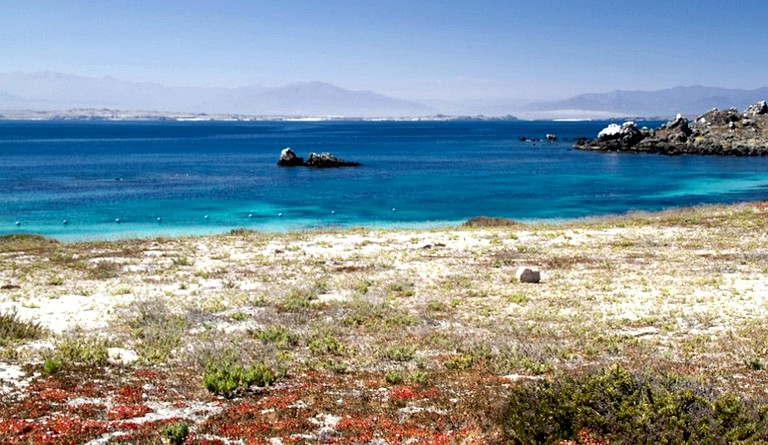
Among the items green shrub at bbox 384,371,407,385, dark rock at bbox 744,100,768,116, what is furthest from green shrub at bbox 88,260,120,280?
dark rock at bbox 744,100,768,116

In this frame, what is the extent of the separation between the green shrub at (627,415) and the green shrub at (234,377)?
5.54 metres

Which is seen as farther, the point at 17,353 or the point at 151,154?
the point at 151,154

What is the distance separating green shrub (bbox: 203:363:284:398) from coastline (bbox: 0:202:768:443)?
0.61ft

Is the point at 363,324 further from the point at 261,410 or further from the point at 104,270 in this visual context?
the point at 104,270

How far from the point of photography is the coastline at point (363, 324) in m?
13.0

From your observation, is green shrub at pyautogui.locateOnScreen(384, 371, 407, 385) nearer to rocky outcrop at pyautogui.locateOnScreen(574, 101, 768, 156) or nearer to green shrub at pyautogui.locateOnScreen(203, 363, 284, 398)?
green shrub at pyautogui.locateOnScreen(203, 363, 284, 398)

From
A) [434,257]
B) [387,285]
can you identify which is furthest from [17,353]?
[434,257]

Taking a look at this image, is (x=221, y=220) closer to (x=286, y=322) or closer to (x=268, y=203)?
(x=268, y=203)

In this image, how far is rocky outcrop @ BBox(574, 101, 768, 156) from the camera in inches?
5330

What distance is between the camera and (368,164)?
120250mm

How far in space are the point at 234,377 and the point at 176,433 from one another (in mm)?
3239

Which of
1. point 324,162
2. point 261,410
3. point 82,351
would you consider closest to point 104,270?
point 82,351

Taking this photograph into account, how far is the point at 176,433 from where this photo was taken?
35.9 ft

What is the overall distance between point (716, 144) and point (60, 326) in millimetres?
142782
